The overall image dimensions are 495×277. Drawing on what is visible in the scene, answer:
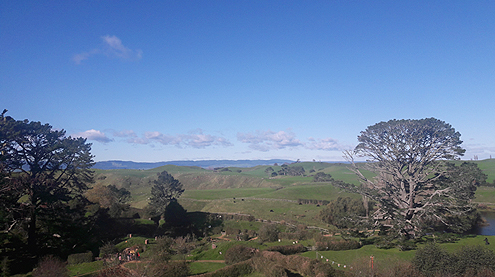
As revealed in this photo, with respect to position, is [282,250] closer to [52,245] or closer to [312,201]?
[52,245]

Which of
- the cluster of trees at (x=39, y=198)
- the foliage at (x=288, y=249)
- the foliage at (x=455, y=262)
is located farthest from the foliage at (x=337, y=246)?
the cluster of trees at (x=39, y=198)

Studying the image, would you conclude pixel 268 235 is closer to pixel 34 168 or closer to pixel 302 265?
pixel 302 265

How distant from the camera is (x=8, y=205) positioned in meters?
30.9

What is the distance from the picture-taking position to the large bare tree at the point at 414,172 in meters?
29.9

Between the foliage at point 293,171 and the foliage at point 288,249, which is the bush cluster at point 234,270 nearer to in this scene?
the foliage at point 288,249

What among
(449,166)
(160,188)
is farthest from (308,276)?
(160,188)

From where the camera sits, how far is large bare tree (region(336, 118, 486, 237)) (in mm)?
29938

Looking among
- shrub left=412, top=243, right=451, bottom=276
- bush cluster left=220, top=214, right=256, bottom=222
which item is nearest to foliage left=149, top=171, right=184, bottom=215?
bush cluster left=220, top=214, right=256, bottom=222

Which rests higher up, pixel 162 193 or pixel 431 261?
pixel 162 193

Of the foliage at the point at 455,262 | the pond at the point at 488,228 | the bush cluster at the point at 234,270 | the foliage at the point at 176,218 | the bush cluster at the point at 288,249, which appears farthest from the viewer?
the foliage at the point at 176,218

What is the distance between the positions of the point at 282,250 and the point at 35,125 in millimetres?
37117

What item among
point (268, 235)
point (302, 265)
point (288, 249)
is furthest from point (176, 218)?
point (302, 265)

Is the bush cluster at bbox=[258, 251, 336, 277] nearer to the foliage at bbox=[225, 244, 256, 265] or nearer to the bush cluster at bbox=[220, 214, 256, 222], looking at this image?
the foliage at bbox=[225, 244, 256, 265]

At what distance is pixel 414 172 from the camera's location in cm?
3288
